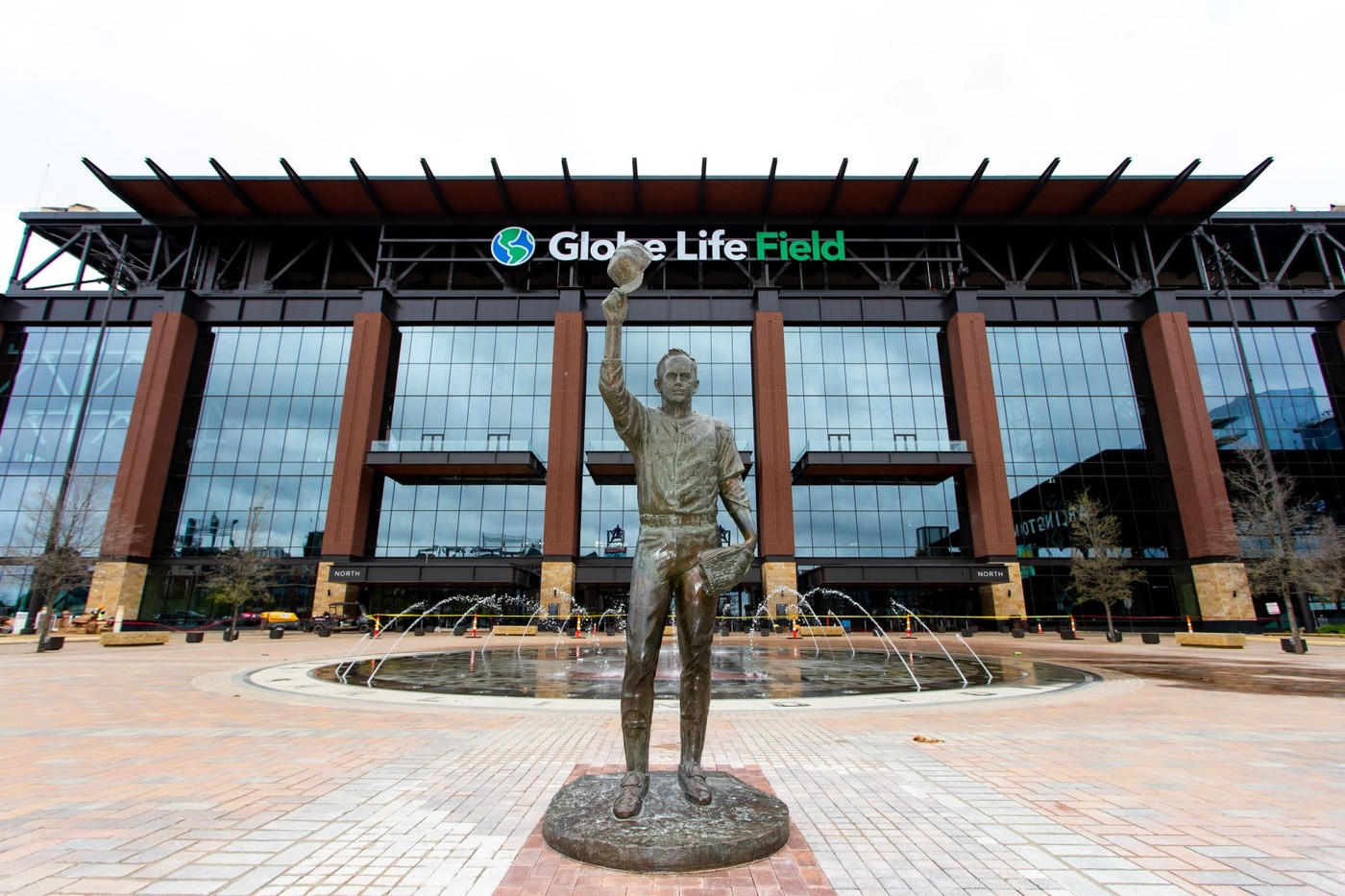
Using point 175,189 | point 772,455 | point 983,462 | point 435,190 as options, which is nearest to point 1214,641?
point 983,462

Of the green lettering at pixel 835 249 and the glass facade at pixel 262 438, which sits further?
the green lettering at pixel 835 249

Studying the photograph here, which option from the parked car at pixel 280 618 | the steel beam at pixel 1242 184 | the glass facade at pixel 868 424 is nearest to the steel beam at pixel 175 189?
the parked car at pixel 280 618

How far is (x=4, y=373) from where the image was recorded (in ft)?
133

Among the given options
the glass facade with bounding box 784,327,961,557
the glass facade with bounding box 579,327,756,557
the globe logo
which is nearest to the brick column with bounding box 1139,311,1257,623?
the glass facade with bounding box 784,327,961,557

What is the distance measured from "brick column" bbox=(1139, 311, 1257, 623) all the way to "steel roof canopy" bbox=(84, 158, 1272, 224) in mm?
9225

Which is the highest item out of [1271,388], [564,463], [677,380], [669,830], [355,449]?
[1271,388]

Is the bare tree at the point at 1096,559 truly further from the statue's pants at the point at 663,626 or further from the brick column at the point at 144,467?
the brick column at the point at 144,467

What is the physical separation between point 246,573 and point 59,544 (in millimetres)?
7778

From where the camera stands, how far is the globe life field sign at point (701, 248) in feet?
139

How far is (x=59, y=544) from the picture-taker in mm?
29531

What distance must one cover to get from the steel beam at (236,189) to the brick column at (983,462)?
158 feet

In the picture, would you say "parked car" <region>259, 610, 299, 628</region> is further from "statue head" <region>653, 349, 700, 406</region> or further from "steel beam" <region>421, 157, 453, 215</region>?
"statue head" <region>653, 349, 700, 406</region>

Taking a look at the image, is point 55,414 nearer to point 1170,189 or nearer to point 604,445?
point 604,445

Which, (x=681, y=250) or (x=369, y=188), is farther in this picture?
(x=681, y=250)
